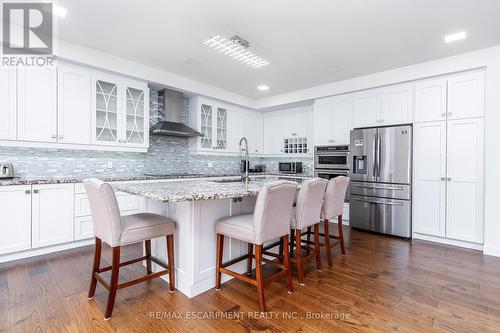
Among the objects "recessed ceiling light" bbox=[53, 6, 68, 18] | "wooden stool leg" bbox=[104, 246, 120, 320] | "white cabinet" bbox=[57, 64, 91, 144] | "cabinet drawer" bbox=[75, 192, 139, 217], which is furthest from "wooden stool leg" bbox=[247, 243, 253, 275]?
"recessed ceiling light" bbox=[53, 6, 68, 18]

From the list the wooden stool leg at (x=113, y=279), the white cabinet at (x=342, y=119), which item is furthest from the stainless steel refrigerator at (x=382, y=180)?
the wooden stool leg at (x=113, y=279)

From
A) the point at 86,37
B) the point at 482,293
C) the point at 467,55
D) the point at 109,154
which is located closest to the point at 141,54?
the point at 86,37

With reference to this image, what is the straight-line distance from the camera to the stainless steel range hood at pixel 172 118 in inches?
167

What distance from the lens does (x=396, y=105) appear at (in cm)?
394

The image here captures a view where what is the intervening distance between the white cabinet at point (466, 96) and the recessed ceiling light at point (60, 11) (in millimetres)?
4699

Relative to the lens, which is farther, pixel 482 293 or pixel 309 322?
pixel 482 293

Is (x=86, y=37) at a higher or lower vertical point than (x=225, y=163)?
higher

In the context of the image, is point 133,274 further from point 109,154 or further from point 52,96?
point 52,96

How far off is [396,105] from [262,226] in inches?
130

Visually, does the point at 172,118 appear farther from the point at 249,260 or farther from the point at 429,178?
the point at 429,178

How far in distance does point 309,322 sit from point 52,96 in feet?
12.4

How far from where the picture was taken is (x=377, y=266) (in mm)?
2738

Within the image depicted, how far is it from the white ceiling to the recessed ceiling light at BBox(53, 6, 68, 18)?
0.14ft

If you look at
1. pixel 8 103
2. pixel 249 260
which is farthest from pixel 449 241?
pixel 8 103
